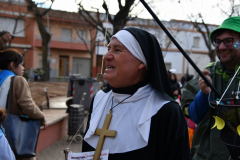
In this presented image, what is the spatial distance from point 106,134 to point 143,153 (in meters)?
0.28

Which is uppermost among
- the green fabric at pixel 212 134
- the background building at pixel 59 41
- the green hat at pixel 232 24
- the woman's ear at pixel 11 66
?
the background building at pixel 59 41

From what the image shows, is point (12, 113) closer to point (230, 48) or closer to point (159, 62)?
point (159, 62)

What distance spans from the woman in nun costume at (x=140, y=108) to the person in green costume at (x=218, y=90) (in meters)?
0.56

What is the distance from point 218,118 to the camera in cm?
177

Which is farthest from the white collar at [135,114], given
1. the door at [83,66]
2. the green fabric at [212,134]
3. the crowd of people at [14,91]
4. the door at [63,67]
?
the door at [83,66]

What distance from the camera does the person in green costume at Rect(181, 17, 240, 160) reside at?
7.00 feet

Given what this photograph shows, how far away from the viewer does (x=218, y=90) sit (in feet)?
7.37

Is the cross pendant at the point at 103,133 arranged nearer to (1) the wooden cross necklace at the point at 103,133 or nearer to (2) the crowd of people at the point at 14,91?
(1) the wooden cross necklace at the point at 103,133

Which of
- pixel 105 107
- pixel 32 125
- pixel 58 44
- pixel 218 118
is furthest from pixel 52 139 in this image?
pixel 58 44

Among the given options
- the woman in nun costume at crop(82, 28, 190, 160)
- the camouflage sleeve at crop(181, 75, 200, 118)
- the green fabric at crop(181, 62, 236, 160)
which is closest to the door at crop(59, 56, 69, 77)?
the camouflage sleeve at crop(181, 75, 200, 118)

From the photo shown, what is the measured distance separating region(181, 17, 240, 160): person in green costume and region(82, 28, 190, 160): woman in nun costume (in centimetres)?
56

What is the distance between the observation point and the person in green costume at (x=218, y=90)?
2133mm

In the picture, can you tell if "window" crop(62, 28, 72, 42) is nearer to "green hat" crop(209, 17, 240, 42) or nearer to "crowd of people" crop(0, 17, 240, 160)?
"green hat" crop(209, 17, 240, 42)

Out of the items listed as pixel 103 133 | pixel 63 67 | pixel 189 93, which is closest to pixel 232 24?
pixel 189 93
